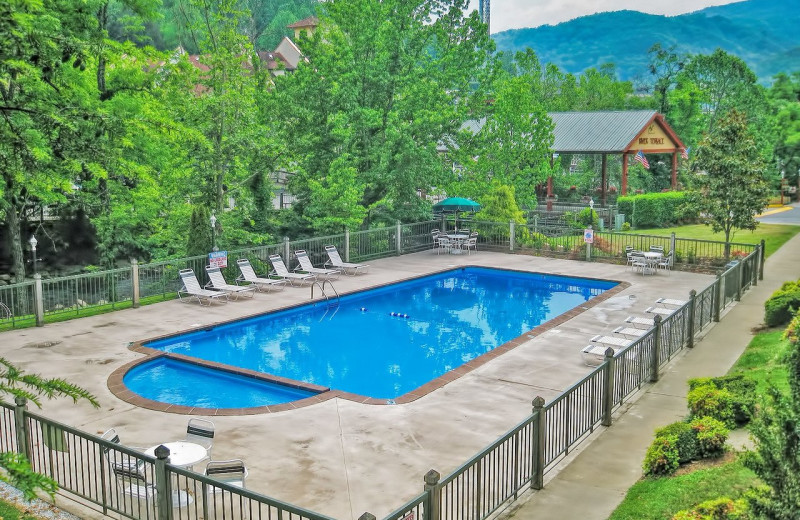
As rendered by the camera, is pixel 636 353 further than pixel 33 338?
No

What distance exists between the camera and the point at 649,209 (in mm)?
38656

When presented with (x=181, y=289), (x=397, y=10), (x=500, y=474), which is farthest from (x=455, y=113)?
(x=500, y=474)

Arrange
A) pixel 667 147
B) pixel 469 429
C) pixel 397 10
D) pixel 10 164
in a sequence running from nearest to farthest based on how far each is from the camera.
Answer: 1. pixel 10 164
2. pixel 469 429
3. pixel 397 10
4. pixel 667 147

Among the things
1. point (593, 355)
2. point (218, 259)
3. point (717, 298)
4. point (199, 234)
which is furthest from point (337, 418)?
point (199, 234)

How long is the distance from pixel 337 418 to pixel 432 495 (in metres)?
4.98

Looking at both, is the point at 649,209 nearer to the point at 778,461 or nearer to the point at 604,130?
the point at 604,130

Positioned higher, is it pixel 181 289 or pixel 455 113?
pixel 455 113

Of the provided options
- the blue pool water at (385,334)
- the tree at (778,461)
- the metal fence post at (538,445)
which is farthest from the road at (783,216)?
the tree at (778,461)

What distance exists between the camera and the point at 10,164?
547cm

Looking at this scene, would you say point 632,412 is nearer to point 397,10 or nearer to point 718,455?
point 718,455

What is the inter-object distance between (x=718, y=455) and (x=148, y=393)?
1026 cm

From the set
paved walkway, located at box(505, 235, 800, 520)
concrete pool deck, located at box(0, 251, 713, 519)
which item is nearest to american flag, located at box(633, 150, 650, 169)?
concrete pool deck, located at box(0, 251, 713, 519)

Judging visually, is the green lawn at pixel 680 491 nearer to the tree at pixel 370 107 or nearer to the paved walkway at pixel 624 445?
the paved walkway at pixel 624 445

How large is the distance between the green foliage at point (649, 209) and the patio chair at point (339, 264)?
18.5 m
